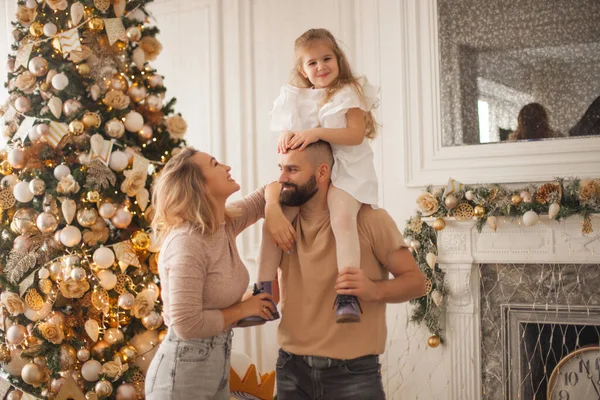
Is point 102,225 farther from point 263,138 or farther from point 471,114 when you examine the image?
point 471,114

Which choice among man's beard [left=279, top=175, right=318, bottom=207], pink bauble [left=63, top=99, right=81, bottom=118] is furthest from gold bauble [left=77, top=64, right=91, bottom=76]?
man's beard [left=279, top=175, right=318, bottom=207]

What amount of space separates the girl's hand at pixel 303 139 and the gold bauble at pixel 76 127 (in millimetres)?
1388

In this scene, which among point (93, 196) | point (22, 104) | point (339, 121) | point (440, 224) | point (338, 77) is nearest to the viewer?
point (339, 121)

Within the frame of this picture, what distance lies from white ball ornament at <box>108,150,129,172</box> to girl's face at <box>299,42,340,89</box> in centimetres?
120

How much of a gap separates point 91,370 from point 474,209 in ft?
6.85

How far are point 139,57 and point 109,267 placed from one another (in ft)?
3.53

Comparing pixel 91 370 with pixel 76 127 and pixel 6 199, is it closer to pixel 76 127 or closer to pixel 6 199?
pixel 6 199

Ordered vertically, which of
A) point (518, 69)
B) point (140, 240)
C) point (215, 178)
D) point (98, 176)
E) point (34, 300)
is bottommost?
point (34, 300)

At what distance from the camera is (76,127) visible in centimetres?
315

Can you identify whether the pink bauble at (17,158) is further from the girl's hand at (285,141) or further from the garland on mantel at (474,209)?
the garland on mantel at (474,209)

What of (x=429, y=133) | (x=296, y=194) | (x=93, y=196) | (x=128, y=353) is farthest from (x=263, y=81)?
(x=296, y=194)

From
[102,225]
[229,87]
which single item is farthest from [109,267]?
[229,87]

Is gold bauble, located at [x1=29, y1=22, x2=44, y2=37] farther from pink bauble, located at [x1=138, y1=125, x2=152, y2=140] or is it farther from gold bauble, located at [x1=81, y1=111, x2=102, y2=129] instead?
pink bauble, located at [x1=138, y1=125, x2=152, y2=140]

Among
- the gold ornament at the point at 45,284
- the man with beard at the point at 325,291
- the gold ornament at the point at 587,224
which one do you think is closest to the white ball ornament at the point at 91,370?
the gold ornament at the point at 45,284
